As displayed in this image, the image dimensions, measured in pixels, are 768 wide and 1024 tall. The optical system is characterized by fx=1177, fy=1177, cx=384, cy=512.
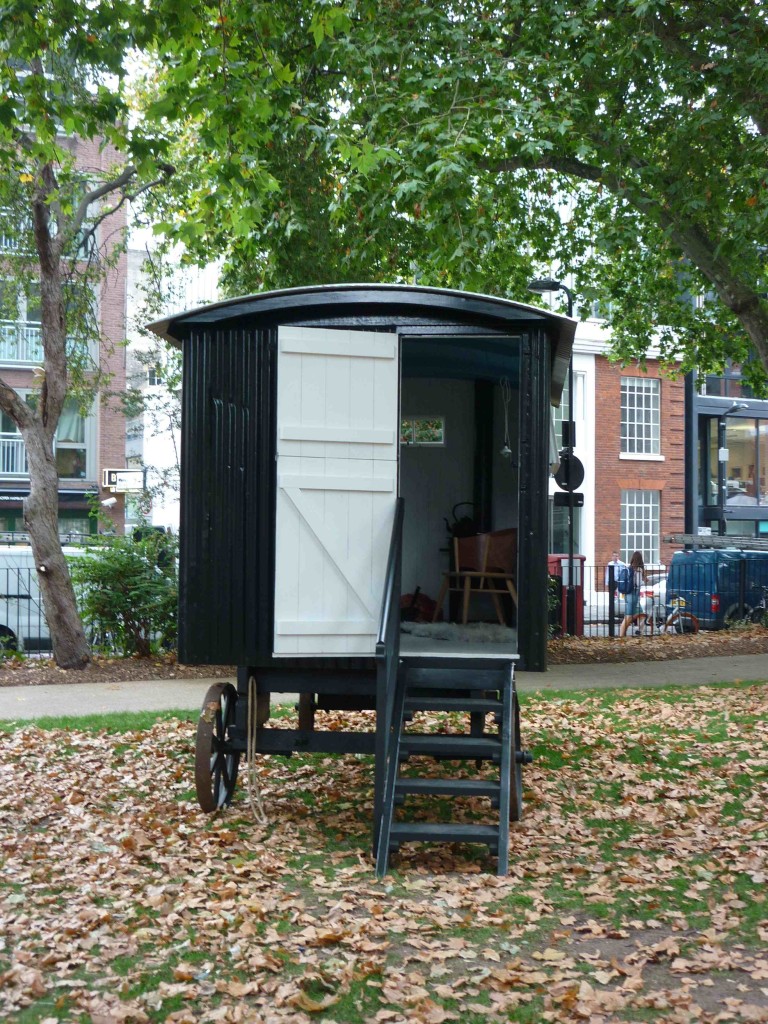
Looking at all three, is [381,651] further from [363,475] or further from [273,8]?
[273,8]

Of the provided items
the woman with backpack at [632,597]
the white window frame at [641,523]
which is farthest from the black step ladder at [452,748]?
the white window frame at [641,523]

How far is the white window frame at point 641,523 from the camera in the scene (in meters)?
34.3

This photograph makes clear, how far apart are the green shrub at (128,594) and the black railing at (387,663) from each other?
26.4ft

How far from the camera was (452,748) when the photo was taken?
745cm

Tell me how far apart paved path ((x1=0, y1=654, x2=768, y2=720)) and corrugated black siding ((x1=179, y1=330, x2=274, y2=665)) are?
14.4ft

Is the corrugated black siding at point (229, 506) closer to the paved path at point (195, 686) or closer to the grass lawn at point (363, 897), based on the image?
the grass lawn at point (363, 897)

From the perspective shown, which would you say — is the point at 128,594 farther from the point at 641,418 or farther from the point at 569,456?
the point at 641,418

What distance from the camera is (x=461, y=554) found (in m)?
11.2

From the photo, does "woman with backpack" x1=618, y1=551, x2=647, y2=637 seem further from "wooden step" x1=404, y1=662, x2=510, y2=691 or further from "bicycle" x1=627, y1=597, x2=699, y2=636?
"wooden step" x1=404, y1=662, x2=510, y2=691

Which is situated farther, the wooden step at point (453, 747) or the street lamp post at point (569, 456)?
the street lamp post at point (569, 456)

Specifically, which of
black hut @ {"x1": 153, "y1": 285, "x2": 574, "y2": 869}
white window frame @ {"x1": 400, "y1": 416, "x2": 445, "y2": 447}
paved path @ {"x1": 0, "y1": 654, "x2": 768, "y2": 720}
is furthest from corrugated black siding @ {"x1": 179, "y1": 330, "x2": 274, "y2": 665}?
white window frame @ {"x1": 400, "y1": 416, "x2": 445, "y2": 447}

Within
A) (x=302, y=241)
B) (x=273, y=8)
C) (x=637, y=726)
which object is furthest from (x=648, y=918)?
(x=302, y=241)

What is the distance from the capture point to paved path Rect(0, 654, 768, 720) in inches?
482

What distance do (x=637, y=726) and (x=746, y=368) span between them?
37.2 ft
